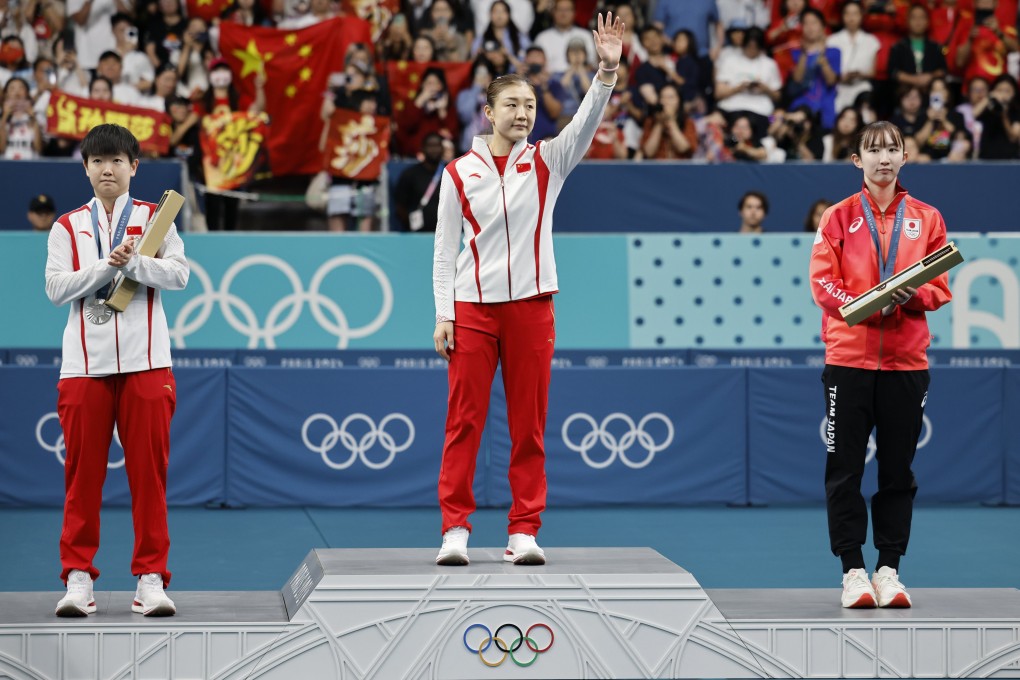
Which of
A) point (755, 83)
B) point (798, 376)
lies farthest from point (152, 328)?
point (755, 83)

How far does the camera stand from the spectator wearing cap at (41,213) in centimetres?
1248

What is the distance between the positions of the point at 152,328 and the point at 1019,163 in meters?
10.8

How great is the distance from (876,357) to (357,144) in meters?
8.62

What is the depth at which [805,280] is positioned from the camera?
12469mm

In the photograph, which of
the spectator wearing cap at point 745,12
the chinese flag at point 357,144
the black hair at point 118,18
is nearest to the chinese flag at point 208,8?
the black hair at point 118,18

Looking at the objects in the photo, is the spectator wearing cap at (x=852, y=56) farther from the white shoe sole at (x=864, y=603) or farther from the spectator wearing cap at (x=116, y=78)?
the white shoe sole at (x=864, y=603)

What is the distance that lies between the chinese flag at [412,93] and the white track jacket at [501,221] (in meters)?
8.40

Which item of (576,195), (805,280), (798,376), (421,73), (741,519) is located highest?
(421,73)

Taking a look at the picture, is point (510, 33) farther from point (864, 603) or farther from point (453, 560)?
point (864, 603)

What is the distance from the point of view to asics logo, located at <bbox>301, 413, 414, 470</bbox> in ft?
35.6

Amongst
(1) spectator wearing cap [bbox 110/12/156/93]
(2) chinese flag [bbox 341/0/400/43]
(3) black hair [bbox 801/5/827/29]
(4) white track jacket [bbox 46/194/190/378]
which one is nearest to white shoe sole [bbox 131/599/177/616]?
(4) white track jacket [bbox 46/194/190/378]

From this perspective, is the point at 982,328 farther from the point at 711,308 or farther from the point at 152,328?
the point at 152,328

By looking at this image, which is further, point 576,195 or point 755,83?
point 755,83

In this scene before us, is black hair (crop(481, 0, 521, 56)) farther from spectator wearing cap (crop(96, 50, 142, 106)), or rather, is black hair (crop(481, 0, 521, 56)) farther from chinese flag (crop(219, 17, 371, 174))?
spectator wearing cap (crop(96, 50, 142, 106))
